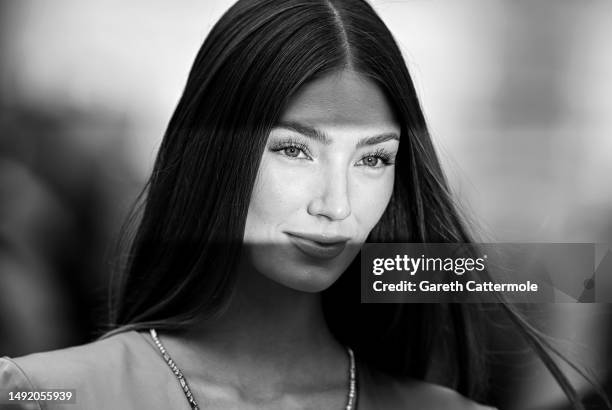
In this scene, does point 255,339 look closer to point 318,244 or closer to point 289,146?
point 318,244

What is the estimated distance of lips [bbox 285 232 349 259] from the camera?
1.22 m

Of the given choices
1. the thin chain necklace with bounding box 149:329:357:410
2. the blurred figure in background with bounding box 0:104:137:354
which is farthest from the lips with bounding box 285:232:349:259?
the blurred figure in background with bounding box 0:104:137:354

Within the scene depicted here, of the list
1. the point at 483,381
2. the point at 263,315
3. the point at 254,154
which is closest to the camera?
the point at 254,154

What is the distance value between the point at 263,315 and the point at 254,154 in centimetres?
26

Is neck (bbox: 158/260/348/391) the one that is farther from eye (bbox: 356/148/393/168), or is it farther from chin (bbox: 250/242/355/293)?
eye (bbox: 356/148/393/168)

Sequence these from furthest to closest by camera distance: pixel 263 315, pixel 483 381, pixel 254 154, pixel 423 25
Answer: pixel 483 381
pixel 423 25
pixel 263 315
pixel 254 154

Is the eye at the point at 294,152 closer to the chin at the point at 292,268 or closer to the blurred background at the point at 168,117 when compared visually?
the chin at the point at 292,268

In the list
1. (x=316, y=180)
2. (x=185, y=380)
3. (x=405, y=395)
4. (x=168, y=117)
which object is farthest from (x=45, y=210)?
(x=405, y=395)

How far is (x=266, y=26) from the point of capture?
121 cm

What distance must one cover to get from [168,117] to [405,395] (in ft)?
1.92

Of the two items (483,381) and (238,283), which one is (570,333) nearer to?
(483,381)

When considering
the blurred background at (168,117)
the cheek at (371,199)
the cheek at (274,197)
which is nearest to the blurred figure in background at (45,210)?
the blurred background at (168,117)

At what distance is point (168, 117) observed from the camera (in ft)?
4.60

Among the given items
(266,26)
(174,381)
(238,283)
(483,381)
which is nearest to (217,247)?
(238,283)
